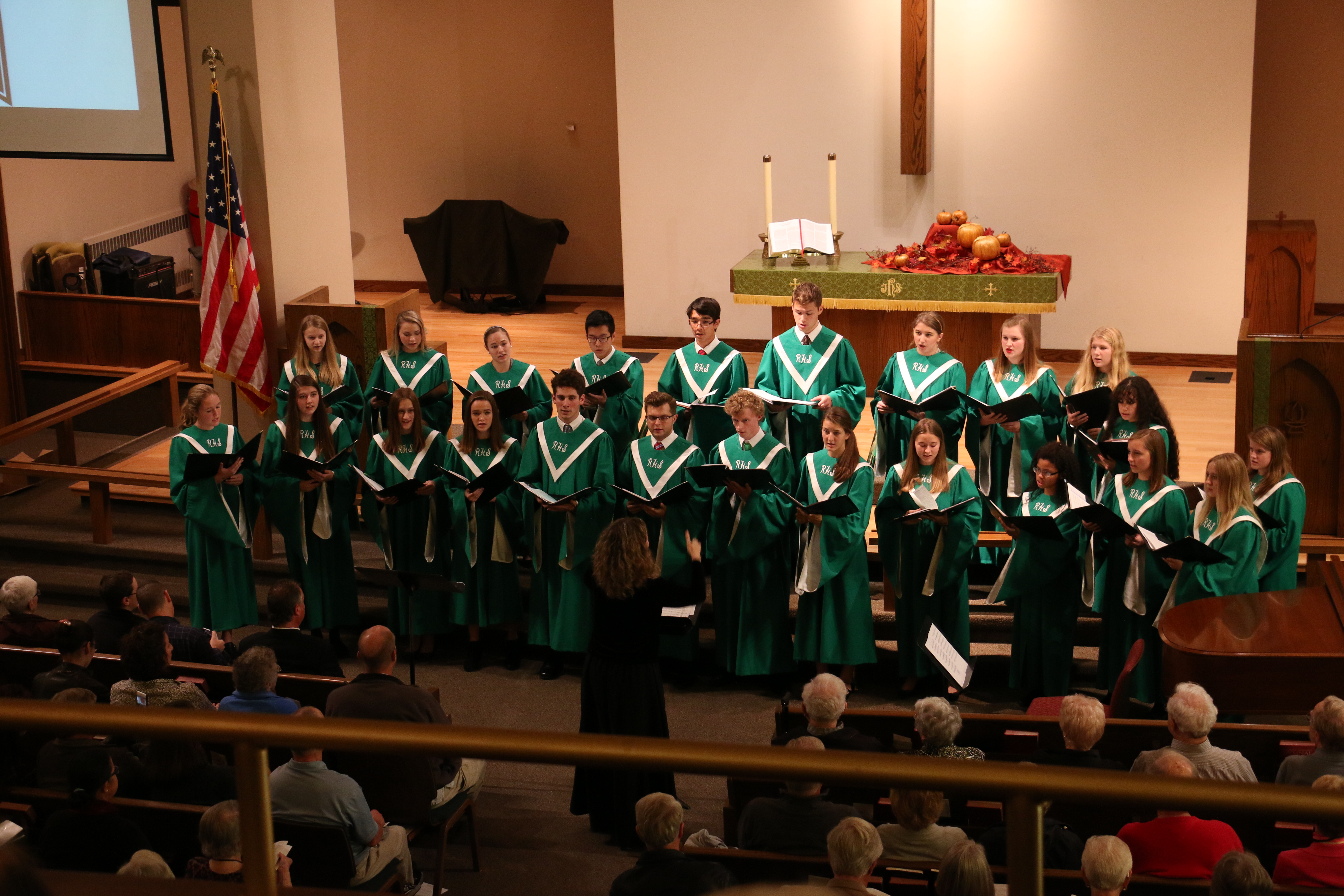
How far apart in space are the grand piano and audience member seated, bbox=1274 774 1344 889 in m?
1.88

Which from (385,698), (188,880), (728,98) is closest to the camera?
(188,880)

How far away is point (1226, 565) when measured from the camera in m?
6.14

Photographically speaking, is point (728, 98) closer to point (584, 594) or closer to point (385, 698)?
point (584, 594)

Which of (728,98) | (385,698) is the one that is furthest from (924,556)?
(728,98)

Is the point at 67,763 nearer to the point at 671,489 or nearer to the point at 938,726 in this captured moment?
the point at 938,726

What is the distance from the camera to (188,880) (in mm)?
1997

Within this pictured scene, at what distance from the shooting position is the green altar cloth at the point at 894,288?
9.80m

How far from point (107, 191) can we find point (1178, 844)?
1190cm

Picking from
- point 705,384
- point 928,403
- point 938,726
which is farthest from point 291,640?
point 928,403

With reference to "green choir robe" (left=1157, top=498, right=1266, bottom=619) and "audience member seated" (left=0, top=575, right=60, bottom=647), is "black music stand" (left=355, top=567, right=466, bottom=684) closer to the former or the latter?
"audience member seated" (left=0, top=575, right=60, bottom=647)

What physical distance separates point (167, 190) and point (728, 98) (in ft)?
19.8

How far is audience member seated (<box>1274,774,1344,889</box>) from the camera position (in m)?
3.84

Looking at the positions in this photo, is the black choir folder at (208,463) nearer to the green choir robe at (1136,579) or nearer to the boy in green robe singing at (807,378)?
the boy in green robe singing at (807,378)

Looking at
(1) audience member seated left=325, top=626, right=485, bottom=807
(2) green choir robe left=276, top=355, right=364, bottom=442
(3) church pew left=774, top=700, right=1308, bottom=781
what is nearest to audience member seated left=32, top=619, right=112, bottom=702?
(1) audience member seated left=325, top=626, right=485, bottom=807
